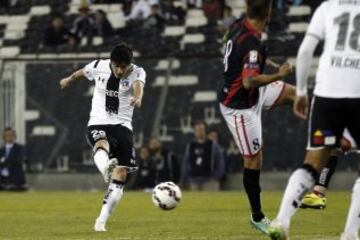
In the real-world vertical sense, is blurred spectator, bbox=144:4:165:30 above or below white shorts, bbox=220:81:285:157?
below

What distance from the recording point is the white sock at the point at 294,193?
33.9 feet

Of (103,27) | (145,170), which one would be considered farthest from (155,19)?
(145,170)

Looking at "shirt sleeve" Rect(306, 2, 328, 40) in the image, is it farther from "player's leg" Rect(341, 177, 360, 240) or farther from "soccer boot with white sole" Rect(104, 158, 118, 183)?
"soccer boot with white sole" Rect(104, 158, 118, 183)

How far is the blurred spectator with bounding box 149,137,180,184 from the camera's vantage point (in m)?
27.2

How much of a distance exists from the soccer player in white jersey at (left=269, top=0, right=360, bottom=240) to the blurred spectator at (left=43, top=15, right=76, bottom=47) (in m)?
20.3

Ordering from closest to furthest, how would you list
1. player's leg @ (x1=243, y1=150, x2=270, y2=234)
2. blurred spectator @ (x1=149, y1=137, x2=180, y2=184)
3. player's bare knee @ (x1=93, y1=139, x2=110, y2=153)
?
1. player's leg @ (x1=243, y1=150, x2=270, y2=234)
2. player's bare knee @ (x1=93, y1=139, x2=110, y2=153)
3. blurred spectator @ (x1=149, y1=137, x2=180, y2=184)

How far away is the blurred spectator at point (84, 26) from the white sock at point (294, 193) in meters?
20.1

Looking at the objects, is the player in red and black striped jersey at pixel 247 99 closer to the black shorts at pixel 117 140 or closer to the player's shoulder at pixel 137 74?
the player's shoulder at pixel 137 74

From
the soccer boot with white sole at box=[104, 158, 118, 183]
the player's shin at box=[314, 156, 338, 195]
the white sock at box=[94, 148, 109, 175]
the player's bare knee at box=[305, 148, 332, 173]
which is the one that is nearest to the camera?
the player's bare knee at box=[305, 148, 332, 173]

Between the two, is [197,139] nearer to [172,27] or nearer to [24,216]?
[172,27]

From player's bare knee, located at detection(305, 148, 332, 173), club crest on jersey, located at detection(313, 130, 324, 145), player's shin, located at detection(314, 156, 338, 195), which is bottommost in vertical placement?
player's shin, located at detection(314, 156, 338, 195)

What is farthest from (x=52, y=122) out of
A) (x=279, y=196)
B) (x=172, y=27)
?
(x=279, y=196)

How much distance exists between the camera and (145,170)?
90.4 ft

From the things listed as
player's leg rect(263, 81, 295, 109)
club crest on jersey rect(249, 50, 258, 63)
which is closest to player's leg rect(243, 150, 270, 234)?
player's leg rect(263, 81, 295, 109)
